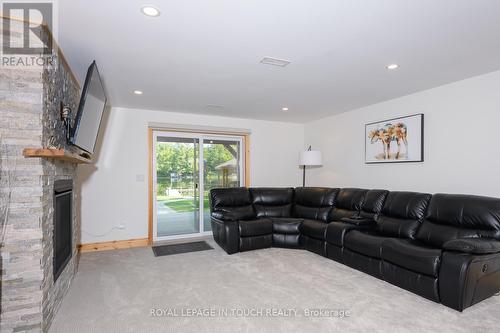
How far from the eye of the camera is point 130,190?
15.0ft

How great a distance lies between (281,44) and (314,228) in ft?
8.82

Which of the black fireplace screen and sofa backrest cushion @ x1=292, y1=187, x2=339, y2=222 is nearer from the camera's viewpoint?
the black fireplace screen

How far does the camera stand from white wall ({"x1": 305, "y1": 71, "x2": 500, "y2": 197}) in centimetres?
302

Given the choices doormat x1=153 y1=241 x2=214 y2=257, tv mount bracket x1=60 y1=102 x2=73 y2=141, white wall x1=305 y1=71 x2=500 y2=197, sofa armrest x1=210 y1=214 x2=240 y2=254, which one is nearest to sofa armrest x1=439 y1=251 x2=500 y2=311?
white wall x1=305 y1=71 x2=500 y2=197

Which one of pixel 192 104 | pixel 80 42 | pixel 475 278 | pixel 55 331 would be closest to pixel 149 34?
pixel 80 42

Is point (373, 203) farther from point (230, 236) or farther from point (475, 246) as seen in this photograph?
point (230, 236)

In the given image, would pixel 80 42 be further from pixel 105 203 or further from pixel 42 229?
pixel 105 203

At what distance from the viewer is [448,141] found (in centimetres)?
339

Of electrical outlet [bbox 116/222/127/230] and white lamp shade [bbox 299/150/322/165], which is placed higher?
white lamp shade [bbox 299/150/322/165]

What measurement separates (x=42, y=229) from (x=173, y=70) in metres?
1.94

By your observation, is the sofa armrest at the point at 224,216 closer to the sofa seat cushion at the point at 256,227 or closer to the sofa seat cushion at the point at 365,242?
the sofa seat cushion at the point at 256,227

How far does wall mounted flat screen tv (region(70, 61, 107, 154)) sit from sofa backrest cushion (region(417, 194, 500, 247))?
371 centimetres

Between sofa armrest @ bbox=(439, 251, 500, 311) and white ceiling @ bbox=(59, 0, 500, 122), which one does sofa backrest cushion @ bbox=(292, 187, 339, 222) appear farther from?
sofa armrest @ bbox=(439, 251, 500, 311)

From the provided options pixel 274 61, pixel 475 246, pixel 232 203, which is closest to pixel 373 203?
pixel 475 246
